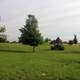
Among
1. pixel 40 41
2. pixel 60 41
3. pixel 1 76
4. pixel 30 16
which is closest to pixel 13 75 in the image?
pixel 1 76

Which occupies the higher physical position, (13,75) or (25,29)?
(25,29)

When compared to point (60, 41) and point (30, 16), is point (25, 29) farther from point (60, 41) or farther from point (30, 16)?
point (60, 41)

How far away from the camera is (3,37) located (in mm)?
84750

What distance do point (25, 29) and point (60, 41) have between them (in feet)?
49.6

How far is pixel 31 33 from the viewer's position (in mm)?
66938

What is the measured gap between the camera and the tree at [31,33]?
65.4m

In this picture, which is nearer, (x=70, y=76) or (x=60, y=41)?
(x=70, y=76)

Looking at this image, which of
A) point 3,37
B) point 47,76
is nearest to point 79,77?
point 47,76

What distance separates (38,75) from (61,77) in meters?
1.61

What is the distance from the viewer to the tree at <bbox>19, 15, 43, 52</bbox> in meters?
65.4

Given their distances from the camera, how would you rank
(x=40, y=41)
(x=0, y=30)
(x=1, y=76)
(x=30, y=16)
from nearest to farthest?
(x=1, y=76)
(x=40, y=41)
(x=30, y=16)
(x=0, y=30)

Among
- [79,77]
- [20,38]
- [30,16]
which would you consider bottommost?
[79,77]

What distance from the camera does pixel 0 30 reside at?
262 ft

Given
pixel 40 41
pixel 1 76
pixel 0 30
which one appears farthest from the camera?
pixel 0 30
